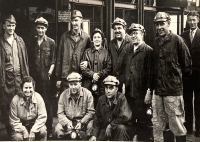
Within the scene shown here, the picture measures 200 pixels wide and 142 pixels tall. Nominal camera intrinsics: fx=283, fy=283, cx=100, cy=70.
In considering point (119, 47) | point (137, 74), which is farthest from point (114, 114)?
point (119, 47)

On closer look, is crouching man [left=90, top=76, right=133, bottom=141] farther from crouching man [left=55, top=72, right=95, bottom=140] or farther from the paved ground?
the paved ground

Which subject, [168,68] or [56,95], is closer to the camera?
[168,68]

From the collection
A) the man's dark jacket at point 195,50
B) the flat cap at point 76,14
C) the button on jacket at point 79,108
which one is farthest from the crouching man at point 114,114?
the man's dark jacket at point 195,50

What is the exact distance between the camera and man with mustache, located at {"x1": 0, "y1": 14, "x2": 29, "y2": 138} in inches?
136

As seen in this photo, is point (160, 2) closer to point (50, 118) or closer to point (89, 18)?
point (89, 18)

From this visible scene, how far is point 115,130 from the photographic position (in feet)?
11.1

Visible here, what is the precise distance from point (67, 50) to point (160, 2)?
1272mm

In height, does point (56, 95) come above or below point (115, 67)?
below

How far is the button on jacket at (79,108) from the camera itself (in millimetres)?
3434

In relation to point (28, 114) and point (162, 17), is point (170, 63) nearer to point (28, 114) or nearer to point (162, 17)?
point (162, 17)

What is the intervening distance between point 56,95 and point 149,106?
1146 millimetres

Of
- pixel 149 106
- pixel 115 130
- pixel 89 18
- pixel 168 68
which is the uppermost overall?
pixel 89 18

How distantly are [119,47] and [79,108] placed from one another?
0.89 m

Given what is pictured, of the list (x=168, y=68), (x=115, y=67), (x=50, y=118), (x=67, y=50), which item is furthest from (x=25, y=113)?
(x=168, y=68)
